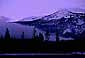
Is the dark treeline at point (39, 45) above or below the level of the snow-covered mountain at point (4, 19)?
below

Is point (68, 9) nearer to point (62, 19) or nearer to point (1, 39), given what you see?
point (62, 19)

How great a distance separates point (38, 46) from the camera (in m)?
4.20

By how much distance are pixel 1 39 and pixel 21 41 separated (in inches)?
11.2

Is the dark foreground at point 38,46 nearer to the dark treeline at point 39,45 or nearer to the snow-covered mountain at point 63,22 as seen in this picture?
the dark treeline at point 39,45

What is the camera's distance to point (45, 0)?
13.8 feet

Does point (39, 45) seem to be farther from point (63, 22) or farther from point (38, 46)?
point (63, 22)

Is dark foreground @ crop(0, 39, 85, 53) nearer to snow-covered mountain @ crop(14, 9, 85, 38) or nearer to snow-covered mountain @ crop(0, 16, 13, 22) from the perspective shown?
snow-covered mountain @ crop(14, 9, 85, 38)

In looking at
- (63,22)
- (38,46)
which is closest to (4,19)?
(38,46)

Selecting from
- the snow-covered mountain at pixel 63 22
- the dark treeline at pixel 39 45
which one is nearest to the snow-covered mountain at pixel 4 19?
the dark treeline at pixel 39 45

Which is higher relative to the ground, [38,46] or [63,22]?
[63,22]

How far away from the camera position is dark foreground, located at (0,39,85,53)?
4180 millimetres

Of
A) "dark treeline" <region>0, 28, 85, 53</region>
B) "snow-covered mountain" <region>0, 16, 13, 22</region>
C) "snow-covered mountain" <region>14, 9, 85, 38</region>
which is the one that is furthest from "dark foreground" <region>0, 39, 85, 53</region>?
"snow-covered mountain" <region>0, 16, 13, 22</region>

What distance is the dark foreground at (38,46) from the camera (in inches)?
165

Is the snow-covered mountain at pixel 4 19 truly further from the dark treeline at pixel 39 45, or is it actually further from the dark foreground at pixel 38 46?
the dark foreground at pixel 38 46
